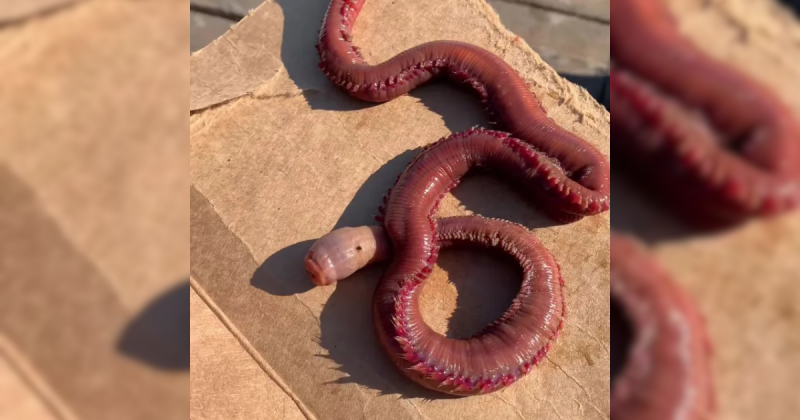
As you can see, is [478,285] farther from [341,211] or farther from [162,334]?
[162,334]

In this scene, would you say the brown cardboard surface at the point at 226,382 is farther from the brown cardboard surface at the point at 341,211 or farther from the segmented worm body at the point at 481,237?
the segmented worm body at the point at 481,237

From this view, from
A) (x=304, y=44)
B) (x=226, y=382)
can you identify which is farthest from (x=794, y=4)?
(x=304, y=44)

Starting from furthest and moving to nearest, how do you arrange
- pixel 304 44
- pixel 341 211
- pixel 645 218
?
pixel 304 44 → pixel 341 211 → pixel 645 218

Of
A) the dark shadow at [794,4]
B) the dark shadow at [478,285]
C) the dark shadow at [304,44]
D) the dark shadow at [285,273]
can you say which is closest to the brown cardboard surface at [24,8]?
the dark shadow at [794,4]

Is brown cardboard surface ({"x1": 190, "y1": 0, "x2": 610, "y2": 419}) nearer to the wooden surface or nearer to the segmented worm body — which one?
the segmented worm body

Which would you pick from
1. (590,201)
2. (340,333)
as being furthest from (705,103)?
(340,333)
